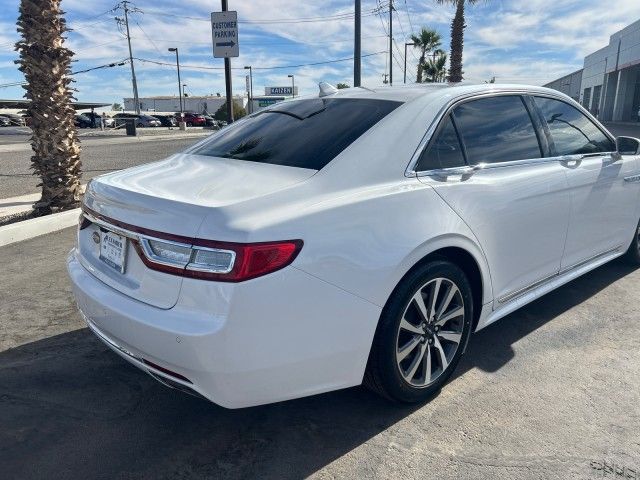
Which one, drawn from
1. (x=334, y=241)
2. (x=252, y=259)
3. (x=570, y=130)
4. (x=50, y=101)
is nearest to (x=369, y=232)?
(x=334, y=241)

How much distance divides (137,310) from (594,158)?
3.42 metres

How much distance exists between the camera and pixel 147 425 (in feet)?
8.90

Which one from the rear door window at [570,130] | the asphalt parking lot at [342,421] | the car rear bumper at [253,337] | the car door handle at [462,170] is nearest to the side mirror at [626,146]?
the rear door window at [570,130]

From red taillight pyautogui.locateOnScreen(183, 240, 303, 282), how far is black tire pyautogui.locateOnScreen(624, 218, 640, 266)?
3912 mm

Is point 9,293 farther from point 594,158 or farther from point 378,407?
point 594,158

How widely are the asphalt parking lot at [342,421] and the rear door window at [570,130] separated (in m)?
1.31

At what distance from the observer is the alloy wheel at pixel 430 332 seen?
8.89 feet

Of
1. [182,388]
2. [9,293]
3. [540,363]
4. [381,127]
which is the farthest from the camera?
[9,293]

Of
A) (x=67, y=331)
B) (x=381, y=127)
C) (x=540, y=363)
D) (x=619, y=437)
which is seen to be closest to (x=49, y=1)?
(x=67, y=331)

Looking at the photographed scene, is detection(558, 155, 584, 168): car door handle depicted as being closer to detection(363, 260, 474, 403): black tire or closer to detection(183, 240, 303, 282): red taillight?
detection(363, 260, 474, 403): black tire

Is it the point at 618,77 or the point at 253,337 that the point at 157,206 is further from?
the point at 618,77

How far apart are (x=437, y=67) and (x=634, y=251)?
4460 centimetres

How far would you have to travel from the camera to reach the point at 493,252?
3059 mm

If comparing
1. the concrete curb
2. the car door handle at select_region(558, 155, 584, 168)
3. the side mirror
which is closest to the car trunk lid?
the car door handle at select_region(558, 155, 584, 168)
